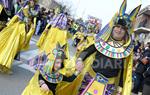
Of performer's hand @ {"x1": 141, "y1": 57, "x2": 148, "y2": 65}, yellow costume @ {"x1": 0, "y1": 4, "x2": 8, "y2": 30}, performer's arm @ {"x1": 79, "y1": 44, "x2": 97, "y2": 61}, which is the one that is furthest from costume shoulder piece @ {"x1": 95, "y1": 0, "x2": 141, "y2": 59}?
yellow costume @ {"x1": 0, "y1": 4, "x2": 8, "y2": 30}

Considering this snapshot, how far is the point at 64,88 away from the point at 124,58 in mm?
907

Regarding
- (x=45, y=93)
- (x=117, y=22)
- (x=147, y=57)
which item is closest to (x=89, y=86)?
(x=45, y=93)

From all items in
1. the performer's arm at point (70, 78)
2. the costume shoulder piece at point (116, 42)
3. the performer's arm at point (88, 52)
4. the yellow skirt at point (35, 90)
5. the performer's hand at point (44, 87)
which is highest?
the costume shoulder piece at point (116, 42)

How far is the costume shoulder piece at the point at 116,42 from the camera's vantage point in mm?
4762

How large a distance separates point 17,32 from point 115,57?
179 inches

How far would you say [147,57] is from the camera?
28.3ft

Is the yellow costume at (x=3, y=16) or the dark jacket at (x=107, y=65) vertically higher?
the yellow costume at (x=3, y=16)

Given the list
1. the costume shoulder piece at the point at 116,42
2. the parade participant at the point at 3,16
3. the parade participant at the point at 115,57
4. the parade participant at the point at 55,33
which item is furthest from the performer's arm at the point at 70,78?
the parade participant at the point at 55,33

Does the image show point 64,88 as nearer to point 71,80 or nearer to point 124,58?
point 71,80

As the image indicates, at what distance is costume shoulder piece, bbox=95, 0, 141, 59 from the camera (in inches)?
187

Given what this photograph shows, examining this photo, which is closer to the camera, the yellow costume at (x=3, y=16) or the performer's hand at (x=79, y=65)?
the performer's hand at (x=79, y=65)

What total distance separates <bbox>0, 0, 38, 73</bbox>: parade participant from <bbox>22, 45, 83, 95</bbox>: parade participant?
3503mm

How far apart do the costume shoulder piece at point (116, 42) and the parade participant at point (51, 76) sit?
398mm

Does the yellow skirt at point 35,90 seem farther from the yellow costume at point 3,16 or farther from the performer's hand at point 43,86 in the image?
the yellow costume at point 3,16
